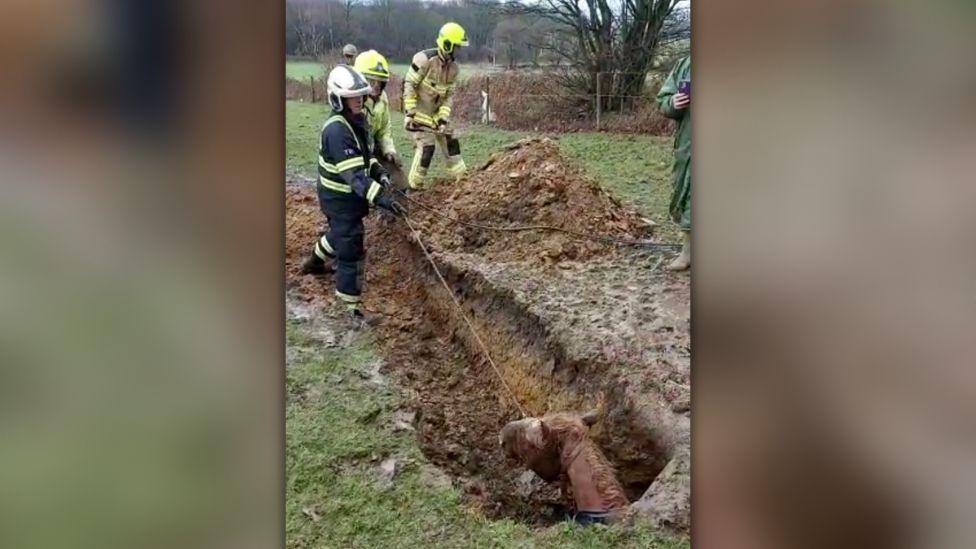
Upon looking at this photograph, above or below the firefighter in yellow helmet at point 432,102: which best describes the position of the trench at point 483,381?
below

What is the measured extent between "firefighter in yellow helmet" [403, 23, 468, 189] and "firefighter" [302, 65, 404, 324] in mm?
107

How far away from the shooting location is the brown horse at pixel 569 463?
1724 mm

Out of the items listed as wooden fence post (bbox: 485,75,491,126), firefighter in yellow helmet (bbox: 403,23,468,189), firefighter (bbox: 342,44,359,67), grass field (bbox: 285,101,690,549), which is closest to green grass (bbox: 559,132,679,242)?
wooden fence post (bbox: 485,75,491,126)

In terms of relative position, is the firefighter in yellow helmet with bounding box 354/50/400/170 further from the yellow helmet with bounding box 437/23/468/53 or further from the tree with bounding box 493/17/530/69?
the tree with bounding box 493/17/530/69

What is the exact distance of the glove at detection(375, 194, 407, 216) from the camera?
5.80ft

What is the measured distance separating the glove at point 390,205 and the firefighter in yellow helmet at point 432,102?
0.21 feet

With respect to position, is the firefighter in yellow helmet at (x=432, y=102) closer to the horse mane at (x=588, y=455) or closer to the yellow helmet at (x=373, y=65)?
the yellow helmet at (x=373, y=65)

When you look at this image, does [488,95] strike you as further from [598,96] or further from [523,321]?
[523,321]

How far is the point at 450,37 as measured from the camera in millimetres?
1744

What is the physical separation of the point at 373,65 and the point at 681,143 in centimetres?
78

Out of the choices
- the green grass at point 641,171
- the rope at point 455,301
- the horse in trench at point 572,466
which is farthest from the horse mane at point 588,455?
the green grass at point 641,171
